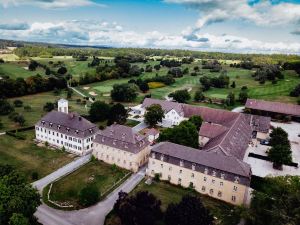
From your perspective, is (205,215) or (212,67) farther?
(212,67)

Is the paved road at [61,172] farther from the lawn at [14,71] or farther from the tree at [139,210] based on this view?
the lawn at [14,71]

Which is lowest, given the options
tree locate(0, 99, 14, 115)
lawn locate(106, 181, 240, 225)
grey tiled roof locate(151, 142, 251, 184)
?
lawn locate(106, 181, 240, 225)

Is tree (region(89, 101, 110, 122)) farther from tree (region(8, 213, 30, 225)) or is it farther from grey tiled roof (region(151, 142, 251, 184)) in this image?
tree (region(8, 213, 30, 225))

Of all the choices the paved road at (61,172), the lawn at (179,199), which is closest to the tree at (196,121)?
the lawn at (179,199)

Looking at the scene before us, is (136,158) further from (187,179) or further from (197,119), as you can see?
(197,119)

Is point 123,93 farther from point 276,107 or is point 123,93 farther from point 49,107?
point 276,107

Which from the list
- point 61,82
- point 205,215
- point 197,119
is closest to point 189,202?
point 205,215

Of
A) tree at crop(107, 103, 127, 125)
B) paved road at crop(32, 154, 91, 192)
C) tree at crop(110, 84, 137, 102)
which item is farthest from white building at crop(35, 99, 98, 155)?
tree at crop(110, 84, 137, 102)
